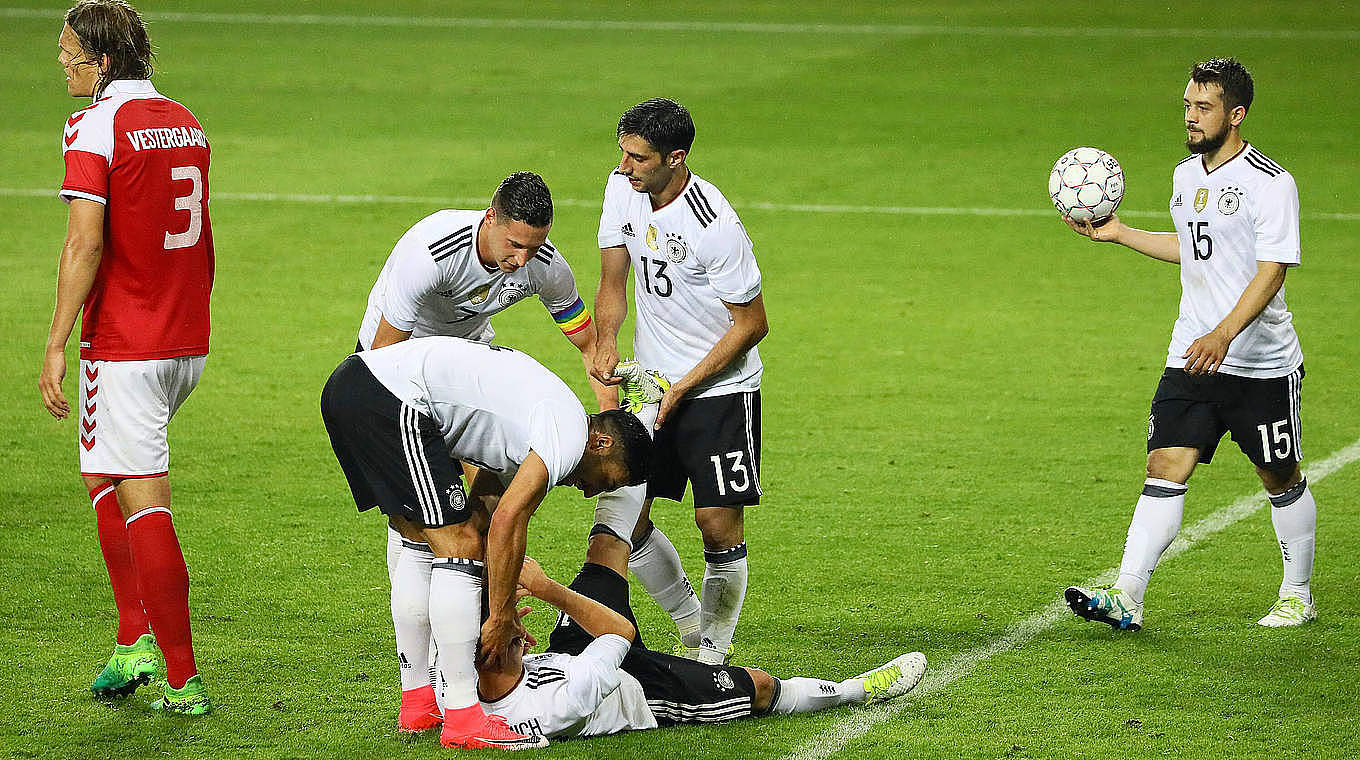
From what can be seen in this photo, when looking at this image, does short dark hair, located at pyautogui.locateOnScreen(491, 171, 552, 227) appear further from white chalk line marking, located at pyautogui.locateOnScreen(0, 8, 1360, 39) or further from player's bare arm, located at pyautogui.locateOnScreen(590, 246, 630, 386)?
white chalk line marking, located at pyautogui.locateOnScreen(0, 8, 1360, 39)

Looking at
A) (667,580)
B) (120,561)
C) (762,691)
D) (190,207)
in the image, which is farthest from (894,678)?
(190,207)

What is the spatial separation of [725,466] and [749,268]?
652 mm

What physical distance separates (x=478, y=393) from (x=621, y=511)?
2.72ft

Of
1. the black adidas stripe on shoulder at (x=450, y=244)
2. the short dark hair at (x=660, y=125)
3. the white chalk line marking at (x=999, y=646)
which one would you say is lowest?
the white chalk line marking at (x=999, y=646)

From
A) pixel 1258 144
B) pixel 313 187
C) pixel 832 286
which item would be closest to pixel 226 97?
pixel 313 187

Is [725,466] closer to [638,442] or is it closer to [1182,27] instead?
[638,442]

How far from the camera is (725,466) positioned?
5.29 meters

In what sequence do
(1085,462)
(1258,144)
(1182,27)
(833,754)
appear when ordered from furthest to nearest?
(1182,27) → (1258,144) → (1085,462) → (833,754)

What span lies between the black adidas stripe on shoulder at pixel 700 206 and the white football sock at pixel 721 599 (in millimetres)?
1097

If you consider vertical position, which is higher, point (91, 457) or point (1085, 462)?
point (91, 457)

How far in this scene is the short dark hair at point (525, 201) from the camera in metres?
4.84

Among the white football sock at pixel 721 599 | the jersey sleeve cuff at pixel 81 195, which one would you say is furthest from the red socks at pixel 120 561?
the white football sock at pixel 721 599

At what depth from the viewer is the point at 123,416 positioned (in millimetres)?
4871

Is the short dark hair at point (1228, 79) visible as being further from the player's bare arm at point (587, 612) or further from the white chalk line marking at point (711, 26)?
the white chalk line marking at point (711, 26)
